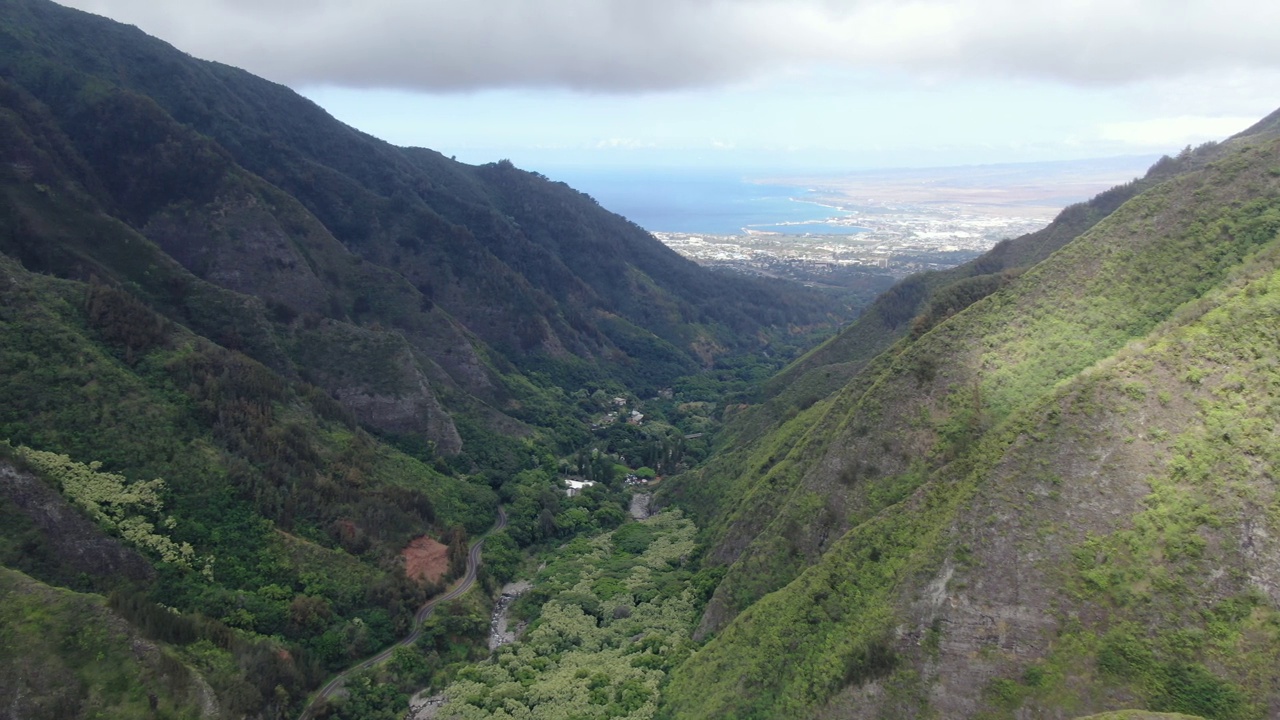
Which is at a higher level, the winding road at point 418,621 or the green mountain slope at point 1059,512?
the green mountain slope at point 1059,512

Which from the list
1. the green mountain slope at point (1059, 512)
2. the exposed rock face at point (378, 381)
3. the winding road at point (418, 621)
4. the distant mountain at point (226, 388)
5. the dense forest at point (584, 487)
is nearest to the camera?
the green mountain slope at point (1059, 512)

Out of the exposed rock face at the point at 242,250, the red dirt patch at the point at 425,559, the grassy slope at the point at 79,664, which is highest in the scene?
the exposed rock face at the point at 242,250

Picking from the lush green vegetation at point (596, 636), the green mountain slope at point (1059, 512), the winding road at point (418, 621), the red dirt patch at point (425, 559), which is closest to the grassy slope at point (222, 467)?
the winding road at point (418, 621)

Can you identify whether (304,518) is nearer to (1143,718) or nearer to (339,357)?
(339,357)

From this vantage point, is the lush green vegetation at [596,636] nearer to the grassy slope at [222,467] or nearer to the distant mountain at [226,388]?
the distant mountain at [226,388]

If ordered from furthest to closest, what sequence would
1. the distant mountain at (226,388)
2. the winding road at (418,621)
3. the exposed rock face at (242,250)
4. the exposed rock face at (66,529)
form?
1. the exposed rock face at (242,250)
2. the winding road at (418,621)
3. the exposed rock face at (66,529)
4. the distant mountain at (226,388)

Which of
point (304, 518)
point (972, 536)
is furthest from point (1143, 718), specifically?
point (304, 518)

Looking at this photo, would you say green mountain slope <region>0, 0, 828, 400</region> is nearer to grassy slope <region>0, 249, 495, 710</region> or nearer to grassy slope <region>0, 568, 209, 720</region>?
grassy slope <region>0, 249, 495, 710</region>

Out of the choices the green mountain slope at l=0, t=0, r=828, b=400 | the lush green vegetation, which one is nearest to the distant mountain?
the green mountain slope at l=0, t=0, r=828, b=400

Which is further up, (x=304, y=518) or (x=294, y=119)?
(x=294, y=119)
